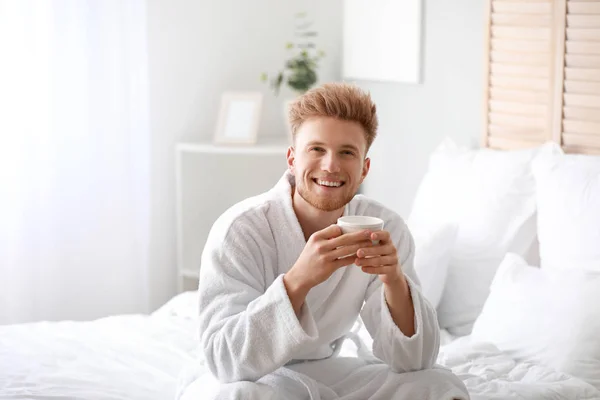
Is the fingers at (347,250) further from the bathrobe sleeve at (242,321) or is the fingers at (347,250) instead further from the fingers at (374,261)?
the bathrobe sleeve at (242,321)

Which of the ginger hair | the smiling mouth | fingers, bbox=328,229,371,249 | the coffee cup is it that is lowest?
fingers, bbox=328,229,371,249

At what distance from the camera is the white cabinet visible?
13.6 feet

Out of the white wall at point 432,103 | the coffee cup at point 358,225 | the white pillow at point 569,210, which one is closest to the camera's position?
the coffee cup at point 358,225

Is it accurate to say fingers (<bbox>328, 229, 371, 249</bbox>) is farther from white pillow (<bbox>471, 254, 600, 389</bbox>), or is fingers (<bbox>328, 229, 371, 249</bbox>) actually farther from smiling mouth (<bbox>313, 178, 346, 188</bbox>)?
white pillow (<bbox>471, 254, 600, 389</bbox>)

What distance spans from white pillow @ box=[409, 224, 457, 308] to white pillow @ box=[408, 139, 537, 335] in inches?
1.9

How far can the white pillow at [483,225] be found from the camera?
2.84m

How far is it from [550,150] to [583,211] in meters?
0.37

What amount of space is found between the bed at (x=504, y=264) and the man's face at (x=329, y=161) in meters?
0.45

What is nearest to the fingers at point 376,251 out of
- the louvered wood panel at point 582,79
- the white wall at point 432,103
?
the louvered wood panel at point 582,79

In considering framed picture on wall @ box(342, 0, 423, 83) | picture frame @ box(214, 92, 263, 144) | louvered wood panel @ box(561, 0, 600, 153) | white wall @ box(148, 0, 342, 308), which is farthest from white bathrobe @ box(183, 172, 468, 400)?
white wall @ box(148, 0, 342, 308)

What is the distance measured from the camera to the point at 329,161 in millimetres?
1960

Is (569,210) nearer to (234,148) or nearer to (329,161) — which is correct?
(329,161)

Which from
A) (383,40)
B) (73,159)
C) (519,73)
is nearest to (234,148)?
(73,159)

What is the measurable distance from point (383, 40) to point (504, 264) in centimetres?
152
